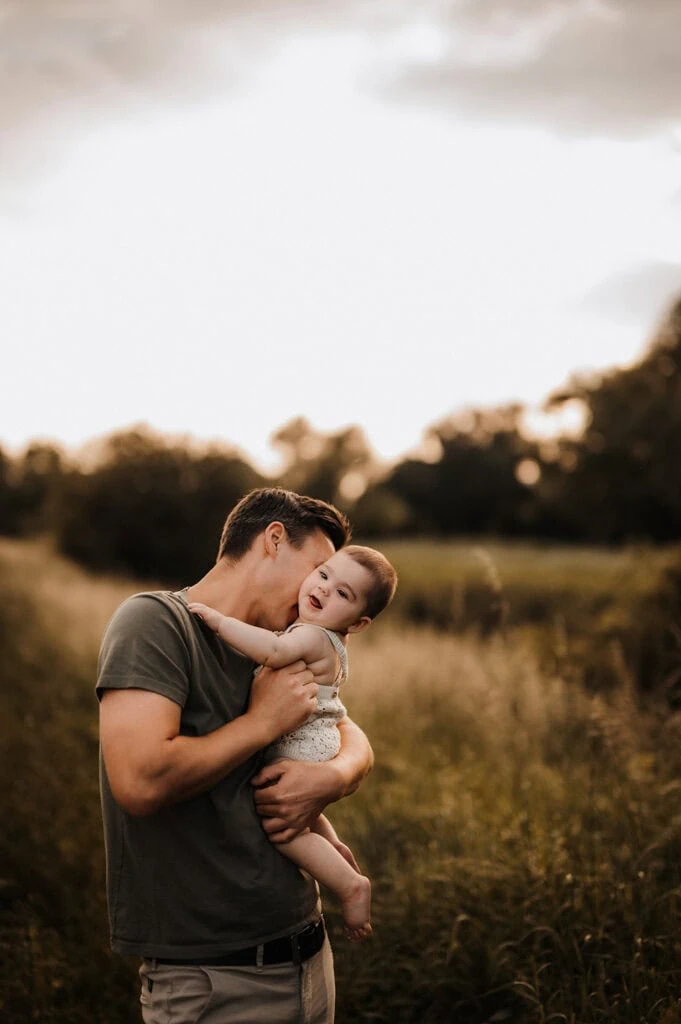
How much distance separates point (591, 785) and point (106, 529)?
2249 cm

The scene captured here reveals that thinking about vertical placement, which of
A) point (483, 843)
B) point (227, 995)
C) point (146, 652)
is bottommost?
point (483, 843)

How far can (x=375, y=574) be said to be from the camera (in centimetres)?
283

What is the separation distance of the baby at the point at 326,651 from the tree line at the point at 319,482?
10.3 meters

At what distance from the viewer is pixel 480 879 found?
164 inches

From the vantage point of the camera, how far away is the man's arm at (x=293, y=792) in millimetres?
2342

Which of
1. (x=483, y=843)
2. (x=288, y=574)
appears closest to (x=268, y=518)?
(x=288, y=574)

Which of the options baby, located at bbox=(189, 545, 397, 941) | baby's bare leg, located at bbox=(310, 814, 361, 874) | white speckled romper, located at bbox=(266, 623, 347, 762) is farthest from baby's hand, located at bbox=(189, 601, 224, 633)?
baby's bare leg, located at bbox=(310, 814, 361, 874)

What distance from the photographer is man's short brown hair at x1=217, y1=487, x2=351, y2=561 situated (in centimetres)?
257

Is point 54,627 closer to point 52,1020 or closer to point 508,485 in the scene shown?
point 52,1020

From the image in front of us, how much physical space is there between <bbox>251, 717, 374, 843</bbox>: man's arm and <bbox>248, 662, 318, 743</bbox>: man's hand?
0.12 metres

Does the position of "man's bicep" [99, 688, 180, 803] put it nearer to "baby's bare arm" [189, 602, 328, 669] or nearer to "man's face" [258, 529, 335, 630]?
"baby's bare arm" [189, 602, 328, 669]

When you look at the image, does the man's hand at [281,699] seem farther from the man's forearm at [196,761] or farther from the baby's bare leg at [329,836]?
the baby's bare leg at [329,836]

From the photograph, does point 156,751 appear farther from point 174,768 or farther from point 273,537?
point 273,537

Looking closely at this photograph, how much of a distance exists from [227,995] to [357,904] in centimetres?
49
